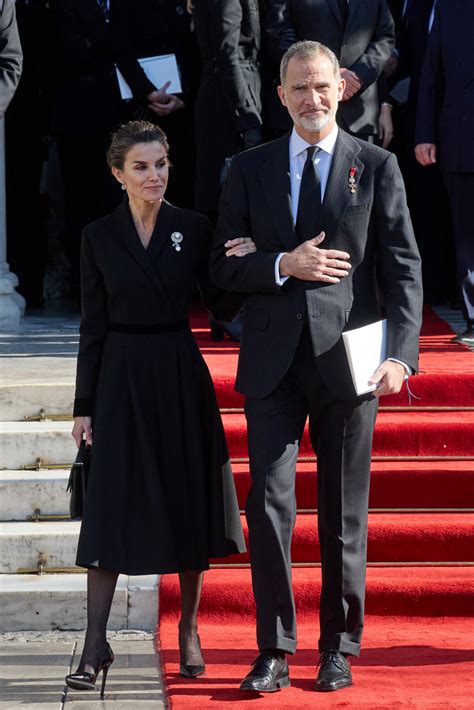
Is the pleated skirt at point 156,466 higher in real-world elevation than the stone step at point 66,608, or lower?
higher

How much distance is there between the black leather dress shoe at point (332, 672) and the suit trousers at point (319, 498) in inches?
1.1

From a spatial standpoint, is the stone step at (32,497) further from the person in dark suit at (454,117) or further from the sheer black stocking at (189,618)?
the person in dark suit at (454,117)

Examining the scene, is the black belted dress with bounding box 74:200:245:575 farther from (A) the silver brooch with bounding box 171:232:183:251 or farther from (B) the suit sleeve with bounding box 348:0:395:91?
(B) the suit sleeve with bounding box 348:0:395:91

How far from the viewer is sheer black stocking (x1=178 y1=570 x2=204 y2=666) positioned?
15.0 feet

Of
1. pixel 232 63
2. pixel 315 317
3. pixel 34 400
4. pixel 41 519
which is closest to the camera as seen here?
pixel 315 317

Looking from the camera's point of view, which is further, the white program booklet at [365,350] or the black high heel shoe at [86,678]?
the black high heel shoe at [86,678]

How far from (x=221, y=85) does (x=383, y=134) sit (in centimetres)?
96

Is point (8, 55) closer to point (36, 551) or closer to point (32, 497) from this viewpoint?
point (32, 497)

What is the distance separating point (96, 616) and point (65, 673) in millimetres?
370

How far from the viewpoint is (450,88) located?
6855 millimetres

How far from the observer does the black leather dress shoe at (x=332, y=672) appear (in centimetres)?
436

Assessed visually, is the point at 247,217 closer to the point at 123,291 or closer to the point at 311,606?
the point at 123,291

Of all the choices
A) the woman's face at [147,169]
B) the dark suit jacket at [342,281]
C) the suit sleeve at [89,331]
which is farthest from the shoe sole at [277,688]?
the woman's face at [147,169]

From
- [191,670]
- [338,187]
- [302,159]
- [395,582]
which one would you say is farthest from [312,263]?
[395,582]
